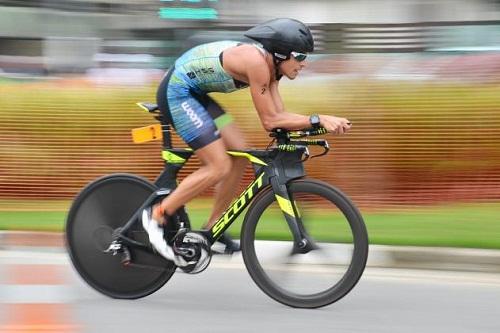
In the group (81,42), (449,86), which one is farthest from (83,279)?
(81,42)

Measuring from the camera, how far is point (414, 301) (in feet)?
18.5

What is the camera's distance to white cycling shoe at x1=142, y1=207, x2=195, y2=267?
5.41 m

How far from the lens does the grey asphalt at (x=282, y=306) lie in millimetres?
5051

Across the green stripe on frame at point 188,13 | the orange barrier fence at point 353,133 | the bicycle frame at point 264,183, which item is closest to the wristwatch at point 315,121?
the bicycle frame at point 264,183

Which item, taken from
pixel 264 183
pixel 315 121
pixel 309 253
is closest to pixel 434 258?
pixel 309 253

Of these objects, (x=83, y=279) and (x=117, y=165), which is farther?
(x=117, y=165)

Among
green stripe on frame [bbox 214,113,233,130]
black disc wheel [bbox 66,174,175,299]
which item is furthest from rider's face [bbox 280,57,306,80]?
black disc wheel [bbox 66,174,175,299]

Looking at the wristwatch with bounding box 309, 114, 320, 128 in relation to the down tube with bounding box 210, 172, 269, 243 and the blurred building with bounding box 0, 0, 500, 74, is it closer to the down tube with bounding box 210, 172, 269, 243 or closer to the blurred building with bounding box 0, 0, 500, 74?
the down tube with bounding box 210, 172, 269, 243

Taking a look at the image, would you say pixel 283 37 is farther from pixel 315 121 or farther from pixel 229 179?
pixel 229 179

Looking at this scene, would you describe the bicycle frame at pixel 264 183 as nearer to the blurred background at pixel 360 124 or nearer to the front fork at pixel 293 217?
the front fork at pixel 293 217

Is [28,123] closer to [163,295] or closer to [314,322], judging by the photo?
[163,295]

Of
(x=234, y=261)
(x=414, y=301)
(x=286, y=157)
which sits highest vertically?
(x=286, y=157)

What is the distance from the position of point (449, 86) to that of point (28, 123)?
14.3 feet

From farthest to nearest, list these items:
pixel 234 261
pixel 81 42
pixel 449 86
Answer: pixel 81 42
pixel 449 86
pixel 234 261
